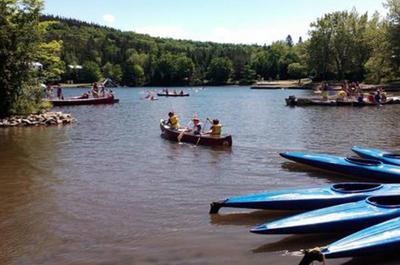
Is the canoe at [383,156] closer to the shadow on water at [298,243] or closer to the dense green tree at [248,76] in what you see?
the shadow on water at [298,243]

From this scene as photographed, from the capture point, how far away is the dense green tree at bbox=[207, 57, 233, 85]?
151500mm

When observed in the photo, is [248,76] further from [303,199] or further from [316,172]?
[303,199]

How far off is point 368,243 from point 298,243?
5.88ft

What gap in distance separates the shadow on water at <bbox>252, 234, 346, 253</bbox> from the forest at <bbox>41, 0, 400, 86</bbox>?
64.0 m

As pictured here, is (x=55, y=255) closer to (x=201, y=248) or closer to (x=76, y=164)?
(x=201, y=248)

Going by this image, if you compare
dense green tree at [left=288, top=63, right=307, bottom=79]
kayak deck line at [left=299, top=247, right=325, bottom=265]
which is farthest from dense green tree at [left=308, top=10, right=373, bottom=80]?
kayak deck line at [left=299, top=247, right=325, bottom=265]

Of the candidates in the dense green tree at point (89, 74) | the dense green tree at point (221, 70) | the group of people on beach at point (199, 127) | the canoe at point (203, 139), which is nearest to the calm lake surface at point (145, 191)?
the canoe at point (203, 139)

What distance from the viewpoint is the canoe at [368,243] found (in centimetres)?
813

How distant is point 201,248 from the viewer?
9.86 m

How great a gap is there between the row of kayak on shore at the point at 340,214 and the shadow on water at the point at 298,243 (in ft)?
1.27

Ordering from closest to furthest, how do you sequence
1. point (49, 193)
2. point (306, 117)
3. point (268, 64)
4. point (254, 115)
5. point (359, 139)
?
point (49, 193)
point (359, 139)
point (306, 117)
point (254, 115)
point (268, 64)

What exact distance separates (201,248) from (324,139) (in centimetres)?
1668

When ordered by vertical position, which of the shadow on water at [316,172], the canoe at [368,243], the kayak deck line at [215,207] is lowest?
the shadow on water at [316,172]

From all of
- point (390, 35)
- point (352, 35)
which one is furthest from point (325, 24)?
point (390, 35)
